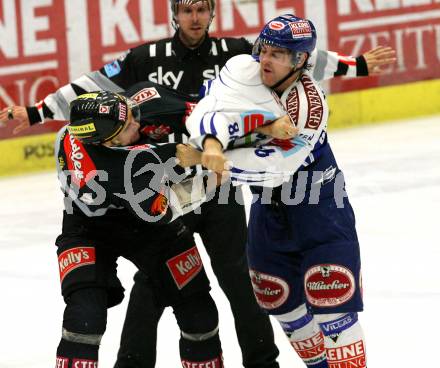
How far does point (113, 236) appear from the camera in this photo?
4703mm

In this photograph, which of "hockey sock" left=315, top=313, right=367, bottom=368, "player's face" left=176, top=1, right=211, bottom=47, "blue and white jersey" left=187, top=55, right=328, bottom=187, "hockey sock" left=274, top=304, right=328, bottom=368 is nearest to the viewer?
"blue and white jersey" left=187, top=55, right=328, bottom=187

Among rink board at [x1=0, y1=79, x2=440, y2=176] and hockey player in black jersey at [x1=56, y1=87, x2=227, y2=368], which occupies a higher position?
hockey player in black jersey at [x1=56, y1=87, x2=227, y2=368]

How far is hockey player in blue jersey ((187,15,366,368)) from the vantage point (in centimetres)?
443

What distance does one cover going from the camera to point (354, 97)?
446 inches

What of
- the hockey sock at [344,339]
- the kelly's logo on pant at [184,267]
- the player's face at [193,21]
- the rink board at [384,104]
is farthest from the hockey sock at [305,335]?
the rink board at [384,104]

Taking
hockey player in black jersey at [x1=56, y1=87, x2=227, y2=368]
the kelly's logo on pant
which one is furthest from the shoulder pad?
the kelly's logo on pant

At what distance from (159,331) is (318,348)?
1.16 metres

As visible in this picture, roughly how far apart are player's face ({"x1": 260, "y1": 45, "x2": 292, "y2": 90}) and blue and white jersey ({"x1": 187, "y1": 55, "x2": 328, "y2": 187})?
0.04 m

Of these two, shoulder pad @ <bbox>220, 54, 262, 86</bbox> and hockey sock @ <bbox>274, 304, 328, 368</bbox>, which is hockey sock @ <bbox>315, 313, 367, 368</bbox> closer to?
hockey sock @ <bbox>274, 304, 328, 368</bbox>

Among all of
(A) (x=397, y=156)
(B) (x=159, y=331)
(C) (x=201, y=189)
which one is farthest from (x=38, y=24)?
(C) (x=201, y=189)

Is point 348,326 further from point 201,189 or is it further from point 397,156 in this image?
point 397,156

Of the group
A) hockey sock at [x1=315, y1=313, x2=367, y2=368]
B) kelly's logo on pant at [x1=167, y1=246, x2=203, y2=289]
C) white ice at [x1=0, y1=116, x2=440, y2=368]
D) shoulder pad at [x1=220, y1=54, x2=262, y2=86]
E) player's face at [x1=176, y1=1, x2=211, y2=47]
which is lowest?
white ice at [x1=0, y1=116, x2=440, y2=368]

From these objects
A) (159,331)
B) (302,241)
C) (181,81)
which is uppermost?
(181,81)

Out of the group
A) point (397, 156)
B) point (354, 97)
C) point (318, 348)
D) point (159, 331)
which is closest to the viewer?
point (318, 348)
